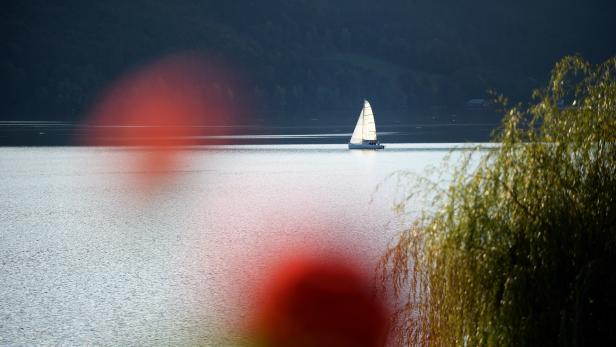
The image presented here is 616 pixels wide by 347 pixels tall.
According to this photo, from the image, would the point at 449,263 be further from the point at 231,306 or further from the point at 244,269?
the point at 244,269

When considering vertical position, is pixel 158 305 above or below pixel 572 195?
below

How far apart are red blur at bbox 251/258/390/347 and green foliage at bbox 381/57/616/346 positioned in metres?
4.63

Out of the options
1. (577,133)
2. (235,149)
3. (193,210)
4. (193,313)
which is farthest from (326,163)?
(577,133)

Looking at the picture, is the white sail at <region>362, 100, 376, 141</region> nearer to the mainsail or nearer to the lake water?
the mainsail

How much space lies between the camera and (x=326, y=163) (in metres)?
67.2

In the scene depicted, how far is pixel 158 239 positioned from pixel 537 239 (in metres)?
19.0

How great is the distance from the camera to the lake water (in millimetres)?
17594

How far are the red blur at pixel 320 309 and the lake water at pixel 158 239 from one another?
0.74m

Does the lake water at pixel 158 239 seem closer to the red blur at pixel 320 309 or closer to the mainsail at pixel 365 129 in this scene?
the red blur at pixel 320 309

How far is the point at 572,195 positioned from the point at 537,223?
25.1 inches

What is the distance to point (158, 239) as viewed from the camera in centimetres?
2814

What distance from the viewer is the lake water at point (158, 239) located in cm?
1759

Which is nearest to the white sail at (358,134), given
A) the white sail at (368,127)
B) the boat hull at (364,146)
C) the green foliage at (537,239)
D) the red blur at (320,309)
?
the white sail at (368,127)

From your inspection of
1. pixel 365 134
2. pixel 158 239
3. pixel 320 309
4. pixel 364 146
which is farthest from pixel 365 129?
pixel 320 309
